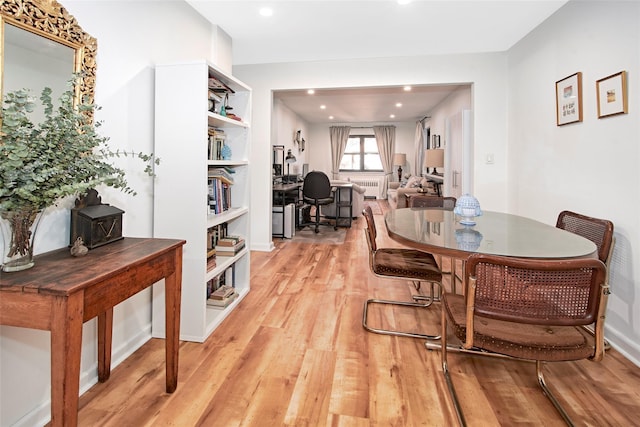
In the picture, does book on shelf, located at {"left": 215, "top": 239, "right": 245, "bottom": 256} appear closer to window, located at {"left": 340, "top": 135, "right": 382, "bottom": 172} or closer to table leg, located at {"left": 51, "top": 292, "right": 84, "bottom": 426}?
table leg, located at {"left": 51, "top": 292, "right": 84, "bottom": 426}

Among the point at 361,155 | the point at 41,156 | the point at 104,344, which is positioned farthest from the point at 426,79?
the point at 361,155

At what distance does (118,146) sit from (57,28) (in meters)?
0.60

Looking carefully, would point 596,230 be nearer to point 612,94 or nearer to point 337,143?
point 612,94

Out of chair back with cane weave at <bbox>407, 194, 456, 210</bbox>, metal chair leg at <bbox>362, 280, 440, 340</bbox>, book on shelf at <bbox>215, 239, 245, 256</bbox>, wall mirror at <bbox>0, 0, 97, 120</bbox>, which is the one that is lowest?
metal chair leg at <bbox>362, 280, 440, 340</bbox>

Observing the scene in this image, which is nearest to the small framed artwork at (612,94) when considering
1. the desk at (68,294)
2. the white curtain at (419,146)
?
the desk at (68,294)

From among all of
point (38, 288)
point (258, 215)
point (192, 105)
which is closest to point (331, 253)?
point (258, 215)

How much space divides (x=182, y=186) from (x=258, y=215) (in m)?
2.49

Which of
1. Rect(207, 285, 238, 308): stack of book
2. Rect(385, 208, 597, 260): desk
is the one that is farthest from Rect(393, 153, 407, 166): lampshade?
Rect(207, 285, 238, 308): stack of book

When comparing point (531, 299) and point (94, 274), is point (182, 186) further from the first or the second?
point (531, 299)

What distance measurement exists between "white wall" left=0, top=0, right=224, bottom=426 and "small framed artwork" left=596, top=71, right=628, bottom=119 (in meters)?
2.88

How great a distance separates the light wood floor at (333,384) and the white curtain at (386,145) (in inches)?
345

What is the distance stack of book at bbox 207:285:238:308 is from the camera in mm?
2527

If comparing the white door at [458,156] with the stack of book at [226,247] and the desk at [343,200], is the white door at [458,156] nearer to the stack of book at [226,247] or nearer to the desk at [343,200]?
the desk at [343,200]

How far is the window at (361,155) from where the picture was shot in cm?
1112
